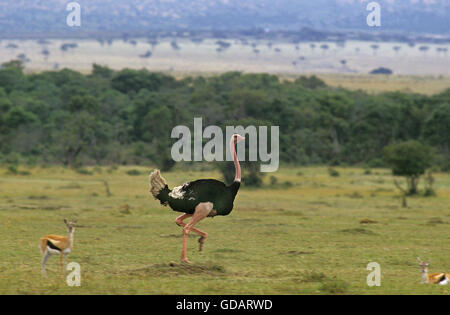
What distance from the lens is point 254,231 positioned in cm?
1725

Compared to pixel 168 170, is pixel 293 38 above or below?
above

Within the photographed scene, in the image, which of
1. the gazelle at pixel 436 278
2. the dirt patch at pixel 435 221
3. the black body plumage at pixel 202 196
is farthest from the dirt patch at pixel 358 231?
the black body plumage at pixel 202 196

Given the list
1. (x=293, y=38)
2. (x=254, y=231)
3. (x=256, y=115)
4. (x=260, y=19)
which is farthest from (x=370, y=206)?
(x=260, y=19)

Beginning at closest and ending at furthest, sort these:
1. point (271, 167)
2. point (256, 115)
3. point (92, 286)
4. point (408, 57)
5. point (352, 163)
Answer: point (92, 286) < point (271, 167) < point (256, 115) < point (352, 163) < point (408, 57)

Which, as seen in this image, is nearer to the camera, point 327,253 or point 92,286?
point 92,286

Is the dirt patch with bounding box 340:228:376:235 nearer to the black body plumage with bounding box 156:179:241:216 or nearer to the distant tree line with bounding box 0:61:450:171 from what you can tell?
the black body plumage with bounding box 156:179:241:216

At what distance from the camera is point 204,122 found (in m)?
34.2

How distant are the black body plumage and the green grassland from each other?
80cm

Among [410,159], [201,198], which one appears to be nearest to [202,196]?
[201,198]

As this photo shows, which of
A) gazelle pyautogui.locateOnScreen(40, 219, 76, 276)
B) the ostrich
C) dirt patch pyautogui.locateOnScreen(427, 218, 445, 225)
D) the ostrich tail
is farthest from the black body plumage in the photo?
dirt patch pyautogui.locateOnScreen(427, 218, 445, 225)

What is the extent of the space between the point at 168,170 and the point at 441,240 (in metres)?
20.5

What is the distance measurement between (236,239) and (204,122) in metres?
19.0

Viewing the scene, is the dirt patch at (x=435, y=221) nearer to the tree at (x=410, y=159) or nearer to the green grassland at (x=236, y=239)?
the green grassland at (x=236, y=239)
